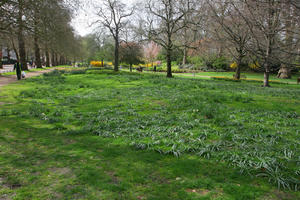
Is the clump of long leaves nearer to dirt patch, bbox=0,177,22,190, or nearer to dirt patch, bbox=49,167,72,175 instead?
dirt patch, bbox=49,167,72,175

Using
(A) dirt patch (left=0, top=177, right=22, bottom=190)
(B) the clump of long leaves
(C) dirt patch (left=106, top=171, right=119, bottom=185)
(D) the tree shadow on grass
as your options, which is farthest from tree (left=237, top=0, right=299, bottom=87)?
(A) dirt patch (left=0, top=177, right=22, bottom=190)

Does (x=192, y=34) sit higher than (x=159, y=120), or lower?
higher

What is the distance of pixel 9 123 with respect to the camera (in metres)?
6.50

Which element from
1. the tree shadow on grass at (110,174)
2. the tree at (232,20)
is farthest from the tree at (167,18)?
the tree shadow on grass at (110,174)

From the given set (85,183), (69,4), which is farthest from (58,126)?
(69,4)

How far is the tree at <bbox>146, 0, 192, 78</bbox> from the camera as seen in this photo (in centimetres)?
2416

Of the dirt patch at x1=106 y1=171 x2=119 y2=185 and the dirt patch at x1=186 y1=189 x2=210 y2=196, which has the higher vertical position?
the dirt patch at x1=186 y1=189 x2=210 y2=196

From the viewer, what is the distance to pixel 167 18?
2483 centimetres

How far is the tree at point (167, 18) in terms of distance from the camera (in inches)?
951

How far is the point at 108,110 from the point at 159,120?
7.89ft

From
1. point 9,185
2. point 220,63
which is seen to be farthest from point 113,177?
point 220,63

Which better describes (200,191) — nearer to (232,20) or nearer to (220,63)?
(232,20)

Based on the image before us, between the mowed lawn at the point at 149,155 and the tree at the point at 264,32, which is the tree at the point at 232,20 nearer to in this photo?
the tree at the point at 264,32

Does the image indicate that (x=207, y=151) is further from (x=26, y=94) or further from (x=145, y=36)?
(x=145, y=36)
